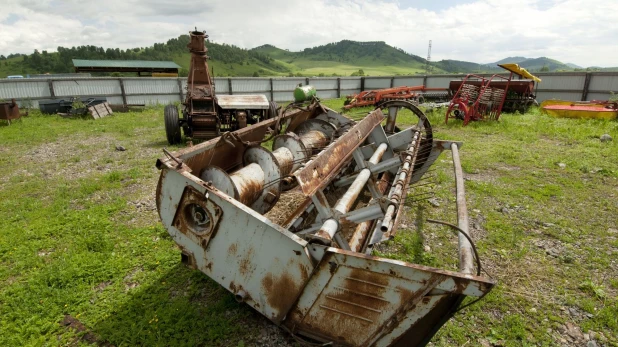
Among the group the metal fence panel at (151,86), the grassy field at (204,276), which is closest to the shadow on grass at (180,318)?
the grassy field at (204,276)

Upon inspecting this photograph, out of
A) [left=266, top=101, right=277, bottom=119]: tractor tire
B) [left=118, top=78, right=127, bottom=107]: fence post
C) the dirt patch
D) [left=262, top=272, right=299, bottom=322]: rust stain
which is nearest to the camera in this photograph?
[left=262, top=272, right=299, bottom=322]: rust stain

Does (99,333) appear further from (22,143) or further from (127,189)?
(22,143)

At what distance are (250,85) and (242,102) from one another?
1228cm

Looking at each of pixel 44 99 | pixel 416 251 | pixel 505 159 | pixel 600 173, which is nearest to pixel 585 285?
pixel 416 251

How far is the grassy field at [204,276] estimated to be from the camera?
8.80 feet

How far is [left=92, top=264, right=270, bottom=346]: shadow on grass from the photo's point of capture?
8.54 ft

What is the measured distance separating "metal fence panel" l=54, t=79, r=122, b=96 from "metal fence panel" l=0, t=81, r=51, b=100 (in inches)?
19.1

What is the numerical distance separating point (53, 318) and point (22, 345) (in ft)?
0.98

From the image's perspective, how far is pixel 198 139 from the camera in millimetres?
9555

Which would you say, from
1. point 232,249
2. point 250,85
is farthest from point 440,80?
point 232,249

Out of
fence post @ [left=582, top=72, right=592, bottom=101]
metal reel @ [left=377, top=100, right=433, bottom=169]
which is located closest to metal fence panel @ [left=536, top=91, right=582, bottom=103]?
fence post @ [left=582, top=72, right=592, bottom=101]

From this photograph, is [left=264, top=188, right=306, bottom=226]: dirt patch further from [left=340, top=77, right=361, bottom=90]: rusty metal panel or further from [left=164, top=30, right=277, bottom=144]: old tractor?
[left=340, top=77, right=361, bottom=90]: rusty metal panel

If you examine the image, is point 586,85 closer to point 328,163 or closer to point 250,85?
point 250,85

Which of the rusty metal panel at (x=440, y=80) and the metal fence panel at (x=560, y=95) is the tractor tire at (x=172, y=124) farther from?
the metal fence panel at (x=560, y=95)
